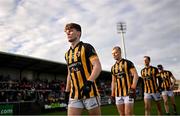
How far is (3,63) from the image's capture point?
3052 cm

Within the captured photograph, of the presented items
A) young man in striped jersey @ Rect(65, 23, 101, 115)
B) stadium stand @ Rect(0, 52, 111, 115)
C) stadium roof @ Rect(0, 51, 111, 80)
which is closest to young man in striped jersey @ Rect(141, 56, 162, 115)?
young man in striped jersey @ Rect(65, 23, 101, 115)

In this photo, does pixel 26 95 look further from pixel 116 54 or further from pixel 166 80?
pixel 116 54

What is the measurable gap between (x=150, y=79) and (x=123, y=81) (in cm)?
372

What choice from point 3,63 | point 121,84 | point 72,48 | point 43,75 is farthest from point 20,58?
point 72,48

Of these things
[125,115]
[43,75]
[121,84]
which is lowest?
[125,115]

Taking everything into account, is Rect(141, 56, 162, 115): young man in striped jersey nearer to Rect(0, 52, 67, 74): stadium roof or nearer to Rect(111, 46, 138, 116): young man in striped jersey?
Rect(111, 46, 138, 116): young man in striped jersey

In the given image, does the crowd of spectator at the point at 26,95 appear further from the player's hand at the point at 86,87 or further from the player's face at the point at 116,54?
the player's hand at the point at 86,87

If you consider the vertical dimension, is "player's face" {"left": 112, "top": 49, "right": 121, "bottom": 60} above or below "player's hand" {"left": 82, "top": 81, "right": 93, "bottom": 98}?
above

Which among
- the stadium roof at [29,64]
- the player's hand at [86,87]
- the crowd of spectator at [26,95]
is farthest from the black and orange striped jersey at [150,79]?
the stadium roof at [29,64]

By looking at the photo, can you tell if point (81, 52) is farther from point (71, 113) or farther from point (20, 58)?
point (20, 58)

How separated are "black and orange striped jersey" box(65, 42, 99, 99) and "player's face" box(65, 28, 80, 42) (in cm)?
16

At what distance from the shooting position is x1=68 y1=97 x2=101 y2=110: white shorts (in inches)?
203

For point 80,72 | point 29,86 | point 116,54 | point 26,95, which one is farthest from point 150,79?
point 29,86

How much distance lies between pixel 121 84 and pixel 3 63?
78.9 feet
